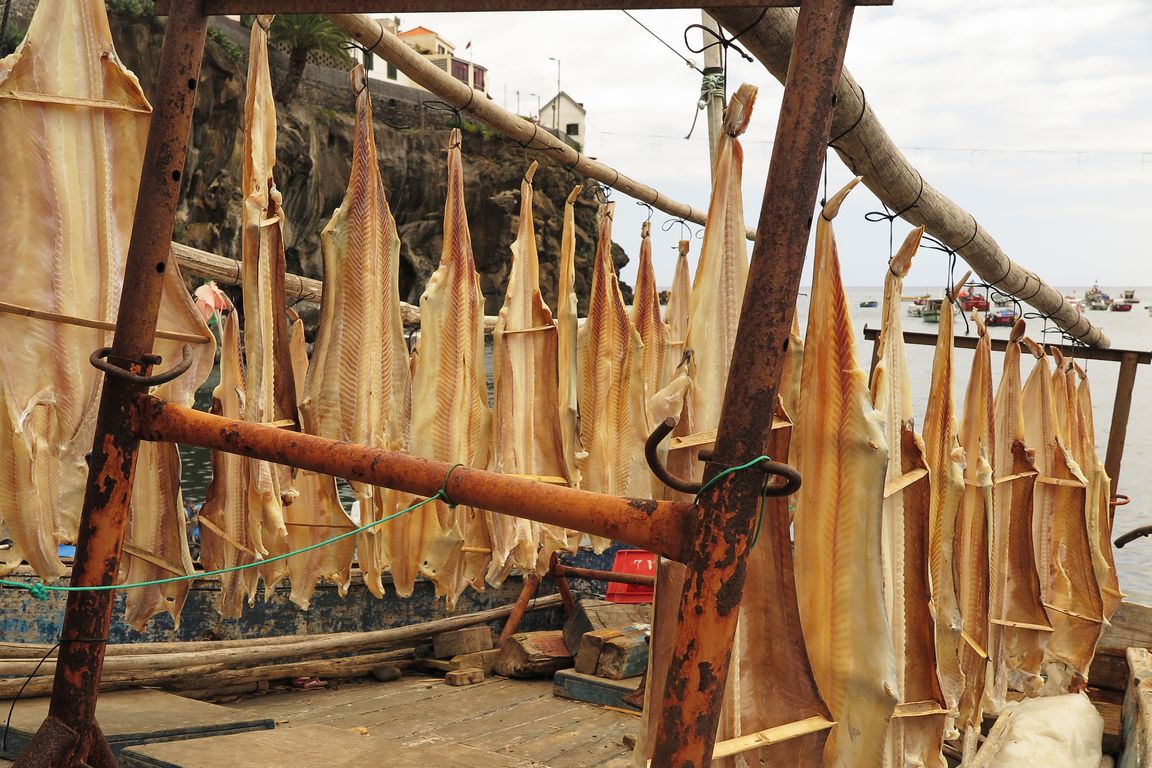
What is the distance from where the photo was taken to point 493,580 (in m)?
4.41

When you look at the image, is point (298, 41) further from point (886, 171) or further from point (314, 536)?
point (886, 171)

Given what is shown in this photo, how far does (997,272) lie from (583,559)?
466 cm

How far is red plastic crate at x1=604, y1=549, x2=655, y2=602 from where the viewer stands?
25.4ft

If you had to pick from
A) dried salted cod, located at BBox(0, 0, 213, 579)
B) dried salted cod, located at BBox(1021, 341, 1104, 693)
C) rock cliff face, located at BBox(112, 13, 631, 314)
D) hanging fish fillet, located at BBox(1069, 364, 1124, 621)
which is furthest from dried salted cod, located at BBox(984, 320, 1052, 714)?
rock cliff face, located at BBox(112, 13, 631, 314)

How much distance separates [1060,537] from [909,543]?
3.61 meters

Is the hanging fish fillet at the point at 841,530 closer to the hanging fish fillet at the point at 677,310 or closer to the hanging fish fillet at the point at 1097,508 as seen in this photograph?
the hanging fish fillet at the point at 677,310

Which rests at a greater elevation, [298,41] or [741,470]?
[298,41]

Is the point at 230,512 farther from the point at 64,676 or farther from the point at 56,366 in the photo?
the point at 64,676

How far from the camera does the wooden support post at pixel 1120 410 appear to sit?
798 centimetres

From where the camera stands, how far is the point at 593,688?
20.4ft

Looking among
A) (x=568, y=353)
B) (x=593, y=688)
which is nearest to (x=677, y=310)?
(x=568, y=353)

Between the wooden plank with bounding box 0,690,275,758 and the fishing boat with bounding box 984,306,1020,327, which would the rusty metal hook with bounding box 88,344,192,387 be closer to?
the wooden plank with bounding box 0,690,275,758

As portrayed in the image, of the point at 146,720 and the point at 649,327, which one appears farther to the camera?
the point at 649,327

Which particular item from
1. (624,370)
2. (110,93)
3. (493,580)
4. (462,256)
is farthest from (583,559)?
(110,93)
